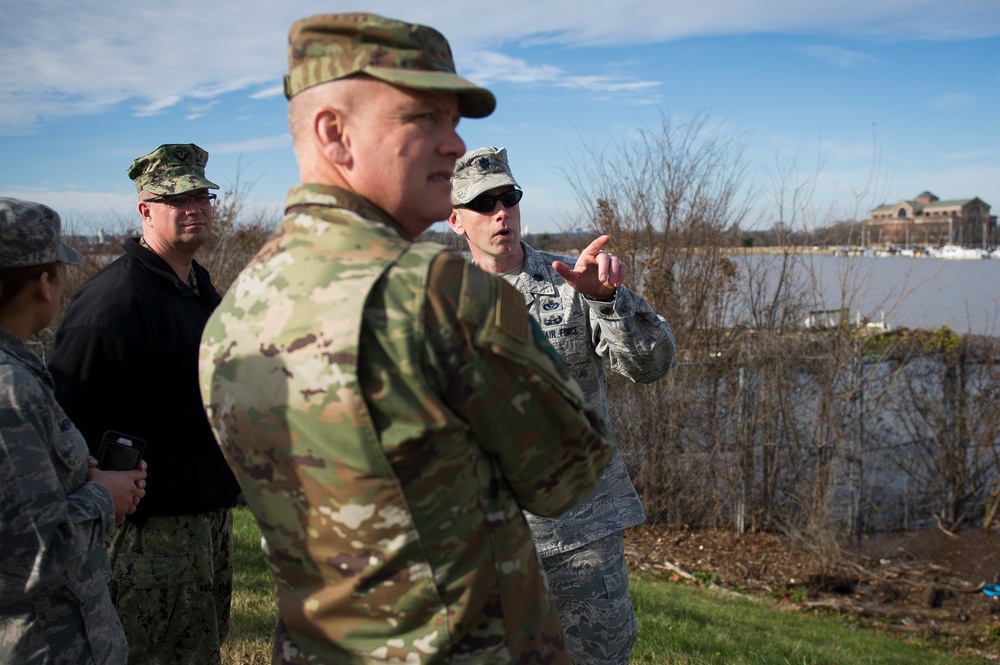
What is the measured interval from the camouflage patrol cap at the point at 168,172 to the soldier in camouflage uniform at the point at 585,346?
4.10 feet

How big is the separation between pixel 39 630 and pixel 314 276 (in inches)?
52.6

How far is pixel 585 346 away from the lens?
10.5 ft

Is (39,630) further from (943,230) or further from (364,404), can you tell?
(943,230)

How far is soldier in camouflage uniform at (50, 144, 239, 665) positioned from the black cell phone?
0.49 m

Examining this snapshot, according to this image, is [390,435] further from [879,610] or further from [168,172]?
[879,610]

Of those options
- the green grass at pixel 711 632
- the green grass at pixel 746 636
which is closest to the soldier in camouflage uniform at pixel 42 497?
the green grass at pixel 711 632

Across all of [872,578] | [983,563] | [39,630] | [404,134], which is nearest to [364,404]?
[404,134]

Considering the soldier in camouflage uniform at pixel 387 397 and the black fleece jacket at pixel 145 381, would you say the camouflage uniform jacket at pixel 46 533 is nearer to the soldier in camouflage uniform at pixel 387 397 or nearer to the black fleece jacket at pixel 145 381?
the soldier in camouflage uniform at pixel 387 397

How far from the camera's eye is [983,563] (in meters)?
11.0

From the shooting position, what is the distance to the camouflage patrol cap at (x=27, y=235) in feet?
7.03

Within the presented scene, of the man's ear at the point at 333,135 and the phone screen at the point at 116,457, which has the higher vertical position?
the man's ear at the point at 333,135

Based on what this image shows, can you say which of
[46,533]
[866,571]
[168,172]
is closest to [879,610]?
[866,571]

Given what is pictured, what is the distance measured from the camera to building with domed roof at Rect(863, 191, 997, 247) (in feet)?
43.4

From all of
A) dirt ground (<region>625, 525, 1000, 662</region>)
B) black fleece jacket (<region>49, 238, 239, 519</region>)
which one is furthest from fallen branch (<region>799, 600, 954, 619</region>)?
black fleece jacket (<region>49, 238, 239, 519</region>)
